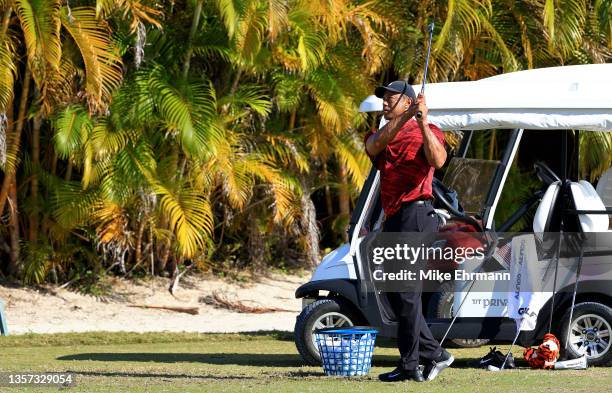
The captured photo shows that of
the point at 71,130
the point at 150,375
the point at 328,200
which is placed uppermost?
the point at 71,130

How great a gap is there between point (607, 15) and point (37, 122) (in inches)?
267

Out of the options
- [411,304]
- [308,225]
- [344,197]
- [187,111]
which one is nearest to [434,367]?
[411,304]

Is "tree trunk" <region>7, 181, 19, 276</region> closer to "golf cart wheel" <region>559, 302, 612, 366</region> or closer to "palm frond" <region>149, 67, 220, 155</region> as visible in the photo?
"palm frond" <region>149, 67, 220, 155</region>

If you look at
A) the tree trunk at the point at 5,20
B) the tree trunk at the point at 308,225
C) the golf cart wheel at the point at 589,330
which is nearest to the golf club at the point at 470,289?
the golf cart wheel at the point at 589,330

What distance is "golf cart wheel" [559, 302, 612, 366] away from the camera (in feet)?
28.3

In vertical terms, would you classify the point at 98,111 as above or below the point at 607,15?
below

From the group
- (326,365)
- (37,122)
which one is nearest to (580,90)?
(326,365)

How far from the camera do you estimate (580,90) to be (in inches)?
337

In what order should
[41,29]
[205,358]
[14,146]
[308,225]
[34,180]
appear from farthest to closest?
[308,225] < [34,180] < [14,146] < [41,29] < [205,358]

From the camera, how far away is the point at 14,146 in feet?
43.6

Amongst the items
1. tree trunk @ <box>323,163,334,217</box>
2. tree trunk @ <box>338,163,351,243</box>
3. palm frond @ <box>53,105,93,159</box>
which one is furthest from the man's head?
tree trunk @ <box>323,163,334,217</box>

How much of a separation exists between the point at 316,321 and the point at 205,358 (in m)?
1.02

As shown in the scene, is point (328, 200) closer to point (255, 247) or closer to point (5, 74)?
point (255, 247)

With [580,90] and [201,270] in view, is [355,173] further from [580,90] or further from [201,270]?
[580,90]
